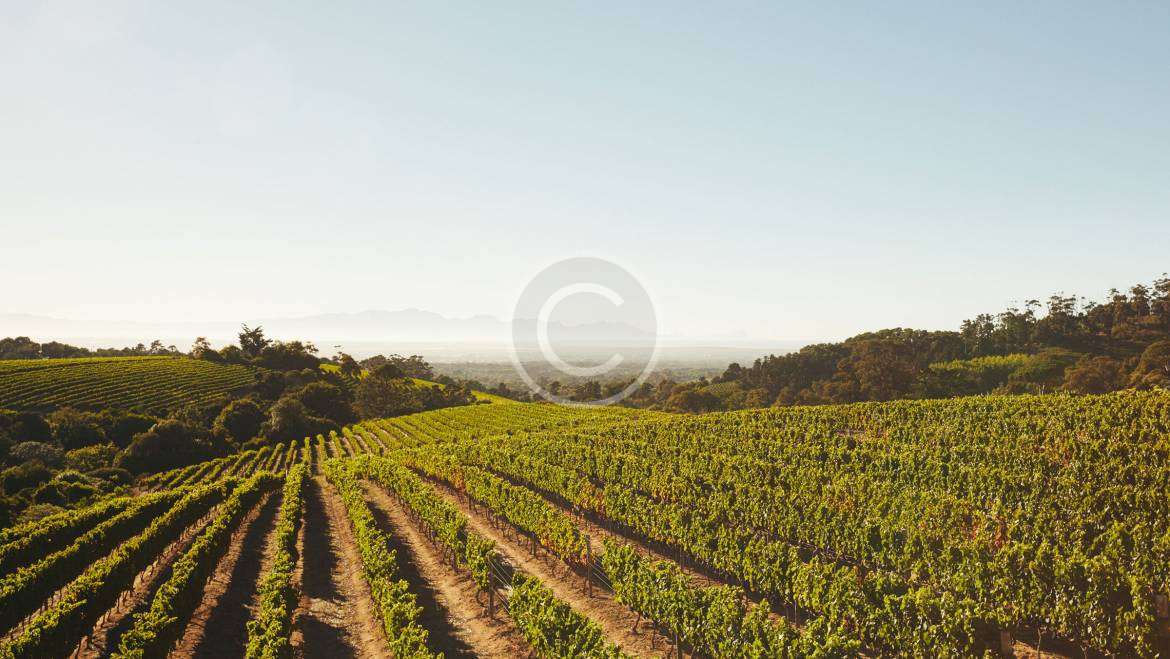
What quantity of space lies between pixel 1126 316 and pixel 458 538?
127669mm

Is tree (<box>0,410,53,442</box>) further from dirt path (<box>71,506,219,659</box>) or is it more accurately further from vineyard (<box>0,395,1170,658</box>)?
dirt path (<box>71,506,219,659</box>)

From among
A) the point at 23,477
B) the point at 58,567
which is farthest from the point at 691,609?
the point at 23,477

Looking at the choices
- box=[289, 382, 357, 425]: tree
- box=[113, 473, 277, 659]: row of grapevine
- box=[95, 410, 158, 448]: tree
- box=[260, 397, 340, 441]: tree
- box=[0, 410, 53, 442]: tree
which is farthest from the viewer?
box=[289, 382, 357, 425]: tree

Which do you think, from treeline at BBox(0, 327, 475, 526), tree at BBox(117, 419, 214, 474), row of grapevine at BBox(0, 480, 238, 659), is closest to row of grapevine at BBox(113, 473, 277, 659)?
row of grapevine at BBox(0, 480, 238, 659)

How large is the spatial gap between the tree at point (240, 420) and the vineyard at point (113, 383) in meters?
7.96

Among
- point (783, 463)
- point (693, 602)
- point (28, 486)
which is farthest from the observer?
point (28, 486)

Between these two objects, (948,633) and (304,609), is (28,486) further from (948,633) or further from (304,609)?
(948,633)

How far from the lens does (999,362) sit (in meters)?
93.1

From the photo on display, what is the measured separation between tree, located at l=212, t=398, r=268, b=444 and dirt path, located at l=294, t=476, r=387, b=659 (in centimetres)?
5494

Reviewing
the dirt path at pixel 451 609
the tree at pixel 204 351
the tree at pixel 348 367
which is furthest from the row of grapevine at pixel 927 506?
the tree at pixel 204 351

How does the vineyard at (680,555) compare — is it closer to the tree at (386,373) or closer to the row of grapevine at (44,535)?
the row of grapevine at (44,535)

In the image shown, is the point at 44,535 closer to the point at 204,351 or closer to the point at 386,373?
the point at 386,373

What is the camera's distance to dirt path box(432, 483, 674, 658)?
56.6 feet

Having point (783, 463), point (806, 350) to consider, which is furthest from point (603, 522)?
point (806, 350)
